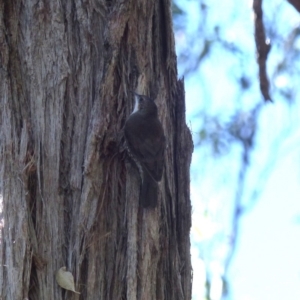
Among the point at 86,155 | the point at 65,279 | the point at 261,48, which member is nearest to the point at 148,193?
the point at 86,155

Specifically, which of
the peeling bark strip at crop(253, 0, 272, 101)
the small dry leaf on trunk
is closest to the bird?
the small dry leaf on trunk

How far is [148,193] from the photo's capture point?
3514 mm

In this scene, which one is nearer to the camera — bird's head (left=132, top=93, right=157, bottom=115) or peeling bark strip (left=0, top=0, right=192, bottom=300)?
peeling bark strip (left=0, top=0, right=192, bottom=300)

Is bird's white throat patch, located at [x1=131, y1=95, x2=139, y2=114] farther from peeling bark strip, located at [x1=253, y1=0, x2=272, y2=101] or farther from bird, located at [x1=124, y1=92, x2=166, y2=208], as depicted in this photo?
peeling bark strip, located at [x1=253, y1=0, x2=272, y2=101]

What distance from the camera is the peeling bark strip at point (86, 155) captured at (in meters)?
3.32

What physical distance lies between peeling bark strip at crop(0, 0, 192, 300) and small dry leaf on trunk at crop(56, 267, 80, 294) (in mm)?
27

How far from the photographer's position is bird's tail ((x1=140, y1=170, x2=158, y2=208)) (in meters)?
3.52

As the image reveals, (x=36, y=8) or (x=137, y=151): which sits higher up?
(x=36, y=8)

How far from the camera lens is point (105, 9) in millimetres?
3883

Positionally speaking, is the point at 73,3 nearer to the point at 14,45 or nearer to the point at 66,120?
the point at 14,45

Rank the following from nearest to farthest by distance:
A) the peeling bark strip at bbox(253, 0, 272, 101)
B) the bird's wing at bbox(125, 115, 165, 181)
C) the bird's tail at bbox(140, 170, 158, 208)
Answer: the bird's tail at bbox(140, 170, 158, 208)
the bird's wing at bbox(125, 115, 165, 181)
the peeling bark strip at bbox(253, 0, 272, 101)

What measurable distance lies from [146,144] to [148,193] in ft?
2.41

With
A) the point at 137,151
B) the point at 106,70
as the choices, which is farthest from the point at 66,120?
the point at 137,151

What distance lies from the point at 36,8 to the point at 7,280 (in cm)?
135
